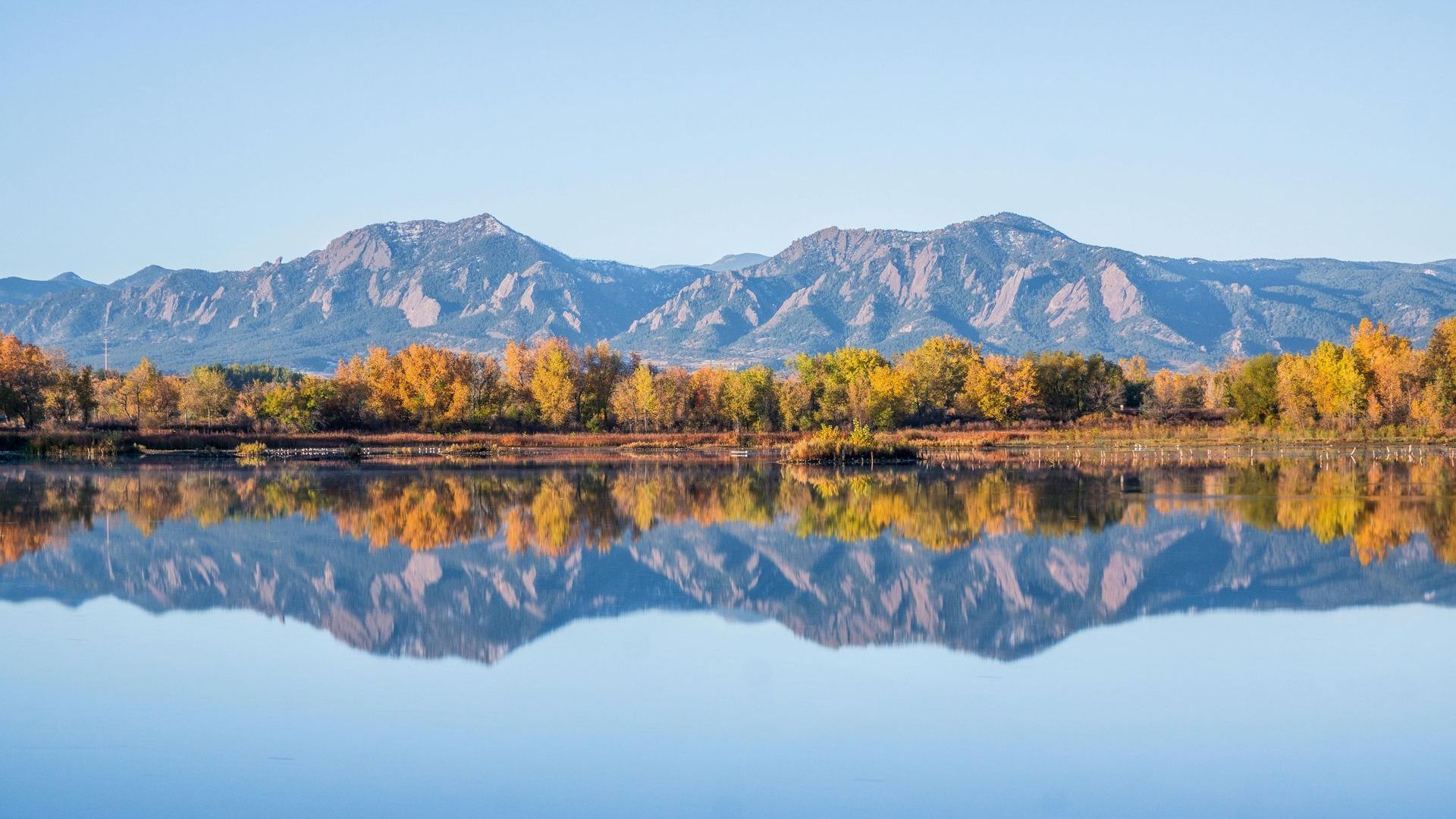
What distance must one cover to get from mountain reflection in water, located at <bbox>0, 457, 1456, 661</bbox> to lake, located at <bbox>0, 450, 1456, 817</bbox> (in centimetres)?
13

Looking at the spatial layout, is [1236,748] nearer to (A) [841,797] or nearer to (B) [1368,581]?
(A) [841,797]

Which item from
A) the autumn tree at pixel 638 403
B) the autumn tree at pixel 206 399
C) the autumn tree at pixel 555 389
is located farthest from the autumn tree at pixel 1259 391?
the autumn tree at pixel 206 399

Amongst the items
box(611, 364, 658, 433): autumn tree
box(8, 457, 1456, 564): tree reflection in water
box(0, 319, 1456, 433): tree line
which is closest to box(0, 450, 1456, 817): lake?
box(8, 457, 1456, 564): tree reflection in water

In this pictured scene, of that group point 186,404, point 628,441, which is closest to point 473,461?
point 628,441

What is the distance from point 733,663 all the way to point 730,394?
73.6 metres

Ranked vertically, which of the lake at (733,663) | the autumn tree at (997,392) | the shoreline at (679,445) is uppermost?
the lake at (733,663)

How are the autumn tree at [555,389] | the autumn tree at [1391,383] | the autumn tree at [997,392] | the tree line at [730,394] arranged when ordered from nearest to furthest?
1. the autumn tree at [1391,383]
2. the tree line at [730,394]
3. the autumn tree at [555,389]
4. the autumn tree at [997,392]

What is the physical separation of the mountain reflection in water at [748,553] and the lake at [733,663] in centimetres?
13

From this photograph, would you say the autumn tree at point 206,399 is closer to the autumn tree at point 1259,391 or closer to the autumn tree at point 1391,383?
the autumn tree at point 1259,391

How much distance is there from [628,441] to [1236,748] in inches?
2642

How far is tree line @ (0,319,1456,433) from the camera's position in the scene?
7431cm

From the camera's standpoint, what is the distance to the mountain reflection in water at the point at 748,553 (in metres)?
18.4

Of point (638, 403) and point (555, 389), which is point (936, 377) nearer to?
point (638, 403)

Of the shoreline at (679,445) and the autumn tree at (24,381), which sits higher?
the autumn tree at (24,381)
